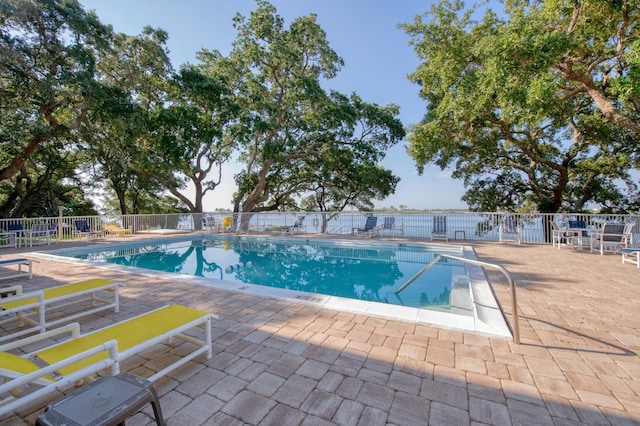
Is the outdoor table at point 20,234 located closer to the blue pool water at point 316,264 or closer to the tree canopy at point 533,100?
the blue pool water at point 316,264

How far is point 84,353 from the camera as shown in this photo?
162cm

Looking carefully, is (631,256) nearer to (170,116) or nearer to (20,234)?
(170,116)

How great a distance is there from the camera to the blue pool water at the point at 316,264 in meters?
5.26

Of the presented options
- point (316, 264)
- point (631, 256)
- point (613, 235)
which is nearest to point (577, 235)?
point (613, 235)

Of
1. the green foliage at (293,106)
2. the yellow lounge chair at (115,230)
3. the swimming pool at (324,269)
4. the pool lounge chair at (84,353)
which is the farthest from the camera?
the green foliage at (293,106)

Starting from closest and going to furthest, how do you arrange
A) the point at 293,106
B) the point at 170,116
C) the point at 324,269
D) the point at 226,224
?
the point at 324,269 → the point at 170,116 → the point at 226,224 → the point at 293,106

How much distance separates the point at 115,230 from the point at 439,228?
12989 millimetres

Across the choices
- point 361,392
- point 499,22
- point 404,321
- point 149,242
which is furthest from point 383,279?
point 499,22

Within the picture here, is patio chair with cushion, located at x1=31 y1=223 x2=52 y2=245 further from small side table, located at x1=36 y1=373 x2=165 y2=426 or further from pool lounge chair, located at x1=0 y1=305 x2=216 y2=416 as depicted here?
small side table, located at x1=36 y1=373 x2=165 y2=426

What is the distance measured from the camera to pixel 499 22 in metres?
9.58

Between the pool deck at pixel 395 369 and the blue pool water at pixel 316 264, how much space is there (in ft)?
4.22

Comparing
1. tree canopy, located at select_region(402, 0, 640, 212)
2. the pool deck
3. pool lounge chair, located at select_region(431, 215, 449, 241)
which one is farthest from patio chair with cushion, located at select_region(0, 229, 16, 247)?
tree canopy, located at select_region(402, 0, 640, 212)

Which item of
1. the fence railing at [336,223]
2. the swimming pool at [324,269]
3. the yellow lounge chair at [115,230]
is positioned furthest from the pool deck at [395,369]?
the yellow lounge chair at [115,230]

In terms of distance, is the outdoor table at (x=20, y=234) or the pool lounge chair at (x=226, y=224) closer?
the outdoor table at (x=20, y=234)
